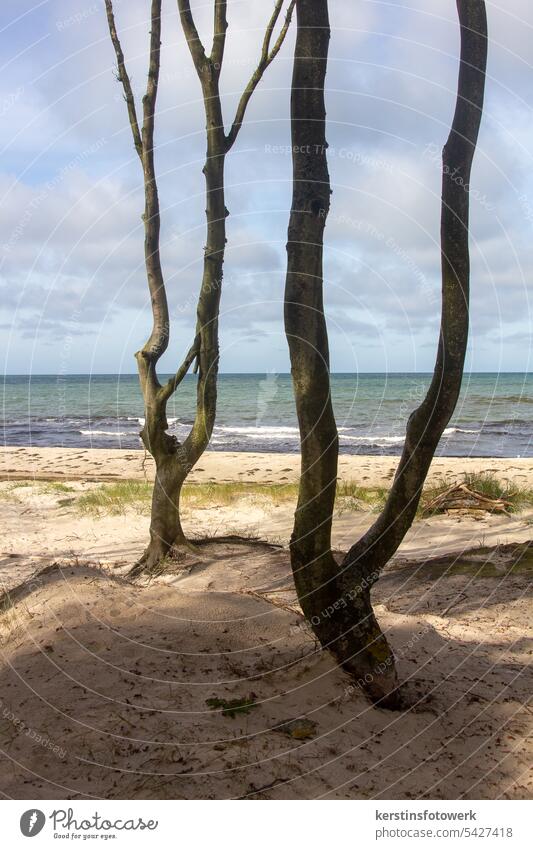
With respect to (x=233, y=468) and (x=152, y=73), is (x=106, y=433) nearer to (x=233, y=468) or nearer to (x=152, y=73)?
(x=233, y=468)

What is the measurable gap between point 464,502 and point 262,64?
5.62 metres

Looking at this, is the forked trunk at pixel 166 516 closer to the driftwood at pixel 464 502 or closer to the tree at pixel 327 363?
the tree at pixel 327 363

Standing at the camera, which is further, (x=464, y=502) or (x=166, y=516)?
(x=464, y=502)

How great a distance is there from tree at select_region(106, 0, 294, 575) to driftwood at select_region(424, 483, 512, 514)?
352cm

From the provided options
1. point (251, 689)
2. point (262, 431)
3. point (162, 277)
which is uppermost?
point (162, 277)

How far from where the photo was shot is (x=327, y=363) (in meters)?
3.30

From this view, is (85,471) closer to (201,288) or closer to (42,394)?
(201,288)

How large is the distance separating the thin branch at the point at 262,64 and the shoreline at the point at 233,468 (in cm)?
714

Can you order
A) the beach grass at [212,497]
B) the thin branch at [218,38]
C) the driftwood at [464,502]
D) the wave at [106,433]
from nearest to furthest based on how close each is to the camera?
the thin branch at [218,38]
the driftwood at [464,502]
the beach grass at [212,497]
the wave at [106,433]

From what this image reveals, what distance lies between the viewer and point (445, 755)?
3115 mm

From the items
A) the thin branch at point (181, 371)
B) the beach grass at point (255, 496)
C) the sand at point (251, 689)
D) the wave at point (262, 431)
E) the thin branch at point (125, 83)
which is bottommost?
the sand at point (251, 689)

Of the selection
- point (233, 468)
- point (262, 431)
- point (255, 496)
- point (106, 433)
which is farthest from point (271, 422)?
point (255, 496)

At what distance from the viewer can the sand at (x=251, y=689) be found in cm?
286

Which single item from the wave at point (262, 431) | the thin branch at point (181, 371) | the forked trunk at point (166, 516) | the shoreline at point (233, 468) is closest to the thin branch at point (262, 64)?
the thin branch at point (181, 371)
